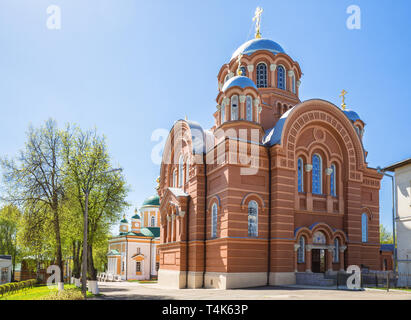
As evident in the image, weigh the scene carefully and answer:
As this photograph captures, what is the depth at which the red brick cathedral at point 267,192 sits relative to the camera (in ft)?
76.8

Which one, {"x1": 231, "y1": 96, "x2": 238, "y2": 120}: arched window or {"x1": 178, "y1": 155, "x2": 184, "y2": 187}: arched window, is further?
{"x1": 178, "y1": 155, "x2": 184, "y2": 187}: arched window

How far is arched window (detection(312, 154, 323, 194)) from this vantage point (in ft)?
86.8

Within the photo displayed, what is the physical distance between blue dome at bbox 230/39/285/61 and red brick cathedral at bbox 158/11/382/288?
0.36 feet

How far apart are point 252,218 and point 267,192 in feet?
5.90

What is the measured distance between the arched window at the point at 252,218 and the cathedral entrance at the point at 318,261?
14.7ft

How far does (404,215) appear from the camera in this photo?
2417 centimetres

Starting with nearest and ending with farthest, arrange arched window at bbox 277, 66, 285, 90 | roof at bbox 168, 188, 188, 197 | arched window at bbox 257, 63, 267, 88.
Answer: roof at bbox 168, 188, 188, 197 < arched window at bbox 257, 63, 267, 88 < arched window at bbox 277, 66, 285, 90

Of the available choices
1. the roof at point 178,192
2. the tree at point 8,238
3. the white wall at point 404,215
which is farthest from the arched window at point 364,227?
the tree at point 8,238

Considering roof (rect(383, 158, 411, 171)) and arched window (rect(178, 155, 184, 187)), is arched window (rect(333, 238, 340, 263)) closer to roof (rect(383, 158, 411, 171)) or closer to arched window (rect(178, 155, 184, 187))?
roof (rect(383, 158, 411, 171))

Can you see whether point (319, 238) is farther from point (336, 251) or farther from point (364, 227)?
point (364, 227)

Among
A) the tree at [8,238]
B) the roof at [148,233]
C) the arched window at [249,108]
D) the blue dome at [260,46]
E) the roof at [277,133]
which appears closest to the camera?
the roof at [277,133]

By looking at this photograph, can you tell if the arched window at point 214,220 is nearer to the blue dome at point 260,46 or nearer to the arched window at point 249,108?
the arched window at point 249,108

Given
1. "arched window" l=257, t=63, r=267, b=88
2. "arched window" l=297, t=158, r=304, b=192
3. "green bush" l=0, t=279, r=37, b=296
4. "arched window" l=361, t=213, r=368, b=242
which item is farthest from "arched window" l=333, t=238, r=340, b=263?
"green bush" l=0, t=279, r=37, b=296
